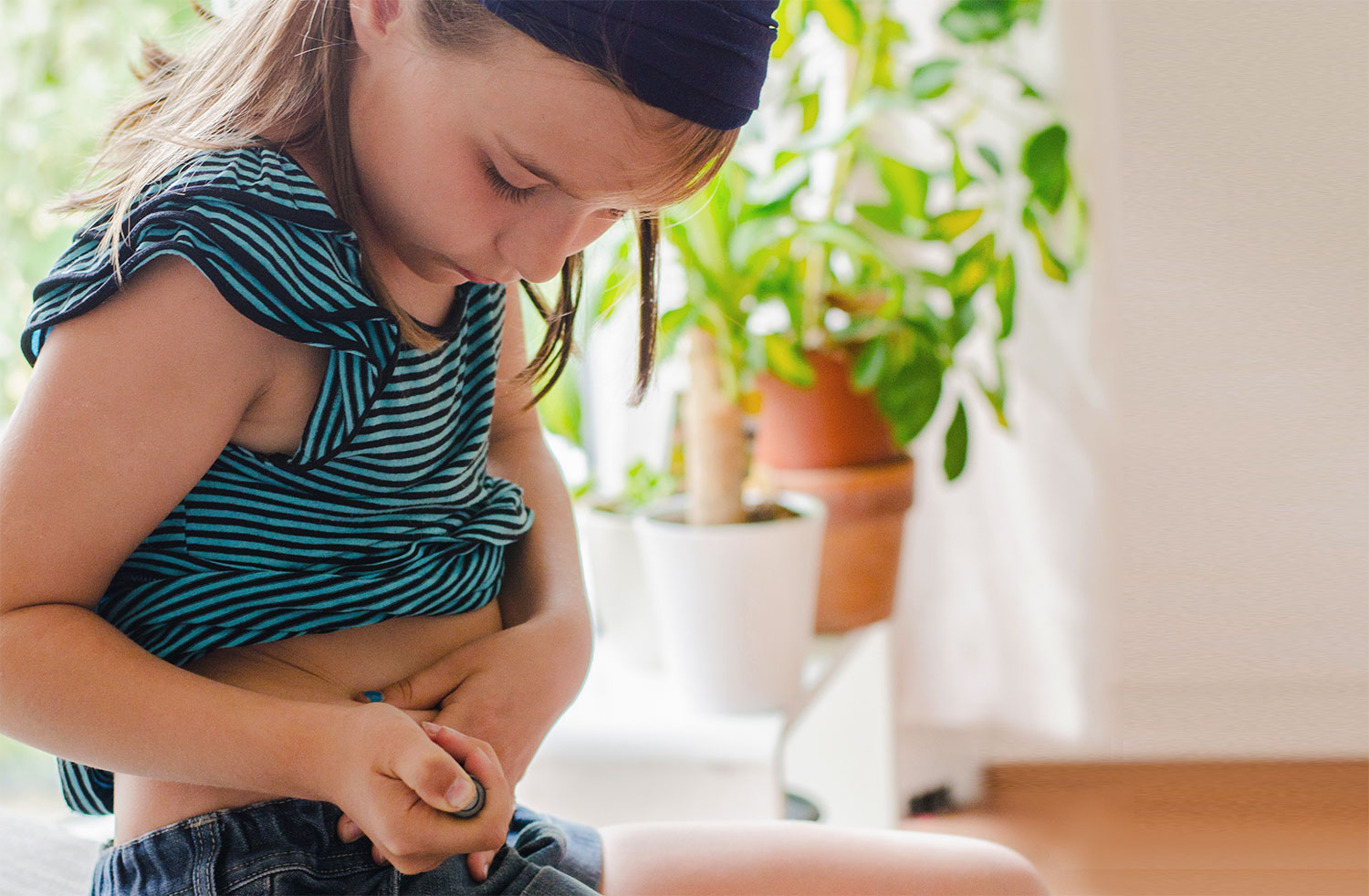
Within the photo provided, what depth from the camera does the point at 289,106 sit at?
55cm

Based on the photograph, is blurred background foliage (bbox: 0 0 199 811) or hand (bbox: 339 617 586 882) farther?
blurred background foliage (bbox: 0 0 199 811)

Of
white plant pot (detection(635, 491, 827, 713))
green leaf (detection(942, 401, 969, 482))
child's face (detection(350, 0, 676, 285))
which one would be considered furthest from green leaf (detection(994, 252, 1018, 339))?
child's face (detection(350, 0, 676, 285))

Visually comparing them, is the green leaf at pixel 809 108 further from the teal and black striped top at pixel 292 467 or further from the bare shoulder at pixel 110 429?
the bare shoulder at pixel 110 429

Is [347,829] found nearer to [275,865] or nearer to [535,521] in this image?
[275,865]

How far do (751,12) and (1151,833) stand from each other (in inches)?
59.6

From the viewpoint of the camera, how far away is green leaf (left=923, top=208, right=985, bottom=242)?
1.24m

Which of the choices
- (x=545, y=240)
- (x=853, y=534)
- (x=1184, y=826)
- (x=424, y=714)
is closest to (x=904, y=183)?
(x=853, y=534)

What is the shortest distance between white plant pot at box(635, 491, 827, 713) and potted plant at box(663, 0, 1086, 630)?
6.9 inches

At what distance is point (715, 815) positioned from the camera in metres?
0.96

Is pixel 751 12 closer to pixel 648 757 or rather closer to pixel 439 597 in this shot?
pixel 439 597

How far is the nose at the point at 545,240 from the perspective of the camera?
0.55 meters

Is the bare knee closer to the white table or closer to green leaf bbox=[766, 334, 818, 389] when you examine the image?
the white table

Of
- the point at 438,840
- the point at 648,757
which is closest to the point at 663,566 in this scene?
the point at 648,757

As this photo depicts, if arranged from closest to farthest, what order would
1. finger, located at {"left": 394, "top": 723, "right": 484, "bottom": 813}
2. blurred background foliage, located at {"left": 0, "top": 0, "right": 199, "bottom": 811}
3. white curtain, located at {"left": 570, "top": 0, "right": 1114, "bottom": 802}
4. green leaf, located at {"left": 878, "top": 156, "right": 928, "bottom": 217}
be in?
finger, located at {"left": 394, "top": 723, "right": 484, "bottom": 813} < green leaf, located at {"left": 878, "top": 156, "right": 928, "bottom": 217} < blurred background foliage, located at {"left": 0, "top": 0, "right": 199, "bottom": 811} < white curtain, located at {"left": 570, "top": 0, "right": 1114, "bottom": 802}
